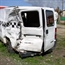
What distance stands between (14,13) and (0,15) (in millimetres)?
2070

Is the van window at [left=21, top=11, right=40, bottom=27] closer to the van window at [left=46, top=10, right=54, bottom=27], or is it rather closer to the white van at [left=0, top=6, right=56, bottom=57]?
the white van at [left=0, top=6, right=56, bottom=57]

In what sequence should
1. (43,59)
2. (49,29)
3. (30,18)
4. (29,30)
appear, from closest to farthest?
(29,30) < (43,59) < (49,29) < (30,18)

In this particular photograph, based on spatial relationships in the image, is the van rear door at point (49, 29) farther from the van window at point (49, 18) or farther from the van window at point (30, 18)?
the van window at point (30, 18)

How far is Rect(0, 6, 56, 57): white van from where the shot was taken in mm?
8157

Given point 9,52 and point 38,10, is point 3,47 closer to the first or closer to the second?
point 9,52

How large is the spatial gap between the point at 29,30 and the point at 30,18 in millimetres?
1319

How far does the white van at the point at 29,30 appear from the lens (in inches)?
321

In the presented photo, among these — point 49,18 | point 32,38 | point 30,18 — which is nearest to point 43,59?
point 32,38

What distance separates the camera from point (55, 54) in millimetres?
9328

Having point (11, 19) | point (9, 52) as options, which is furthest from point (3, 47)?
point (11, 19)

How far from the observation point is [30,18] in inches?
372

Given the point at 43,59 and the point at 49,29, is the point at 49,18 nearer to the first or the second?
the point at 49,29

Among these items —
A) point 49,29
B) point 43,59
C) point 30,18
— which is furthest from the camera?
point 30,18

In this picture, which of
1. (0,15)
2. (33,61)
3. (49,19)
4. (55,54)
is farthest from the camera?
(0,15)
